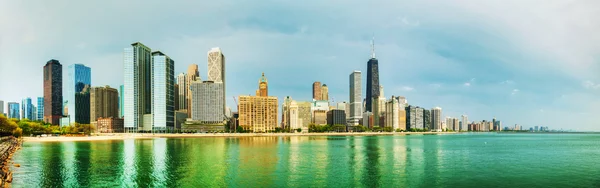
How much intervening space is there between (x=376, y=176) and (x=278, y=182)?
1925 cm

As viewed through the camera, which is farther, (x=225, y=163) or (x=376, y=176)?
(x=225, y=163)

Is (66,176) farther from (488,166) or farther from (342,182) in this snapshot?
(488,166)

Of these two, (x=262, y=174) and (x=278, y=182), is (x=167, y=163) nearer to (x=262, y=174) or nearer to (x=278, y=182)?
(x=262, y=174)

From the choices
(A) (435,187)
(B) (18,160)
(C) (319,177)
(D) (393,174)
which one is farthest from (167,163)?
(A) (435,187)

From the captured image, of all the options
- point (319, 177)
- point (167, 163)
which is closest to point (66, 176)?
point (167, 163)

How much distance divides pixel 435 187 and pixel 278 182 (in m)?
26.0

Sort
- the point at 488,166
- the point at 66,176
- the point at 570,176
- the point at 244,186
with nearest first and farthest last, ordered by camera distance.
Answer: the point at 244,186 < the point at 66,176 < the point at 570,176 < the point at 488,166

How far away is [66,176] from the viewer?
67.3m

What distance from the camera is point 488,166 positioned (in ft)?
289

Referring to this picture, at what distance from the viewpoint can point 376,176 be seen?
69375mm

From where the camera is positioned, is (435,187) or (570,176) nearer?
(435,187)

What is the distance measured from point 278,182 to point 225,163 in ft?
97.8

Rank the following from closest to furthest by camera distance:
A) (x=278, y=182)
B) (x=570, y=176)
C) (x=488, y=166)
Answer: (x=278, y=182) < (x=570, y=176) < (x=488, y=166)

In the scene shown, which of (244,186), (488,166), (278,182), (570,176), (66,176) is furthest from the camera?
(488,166)
